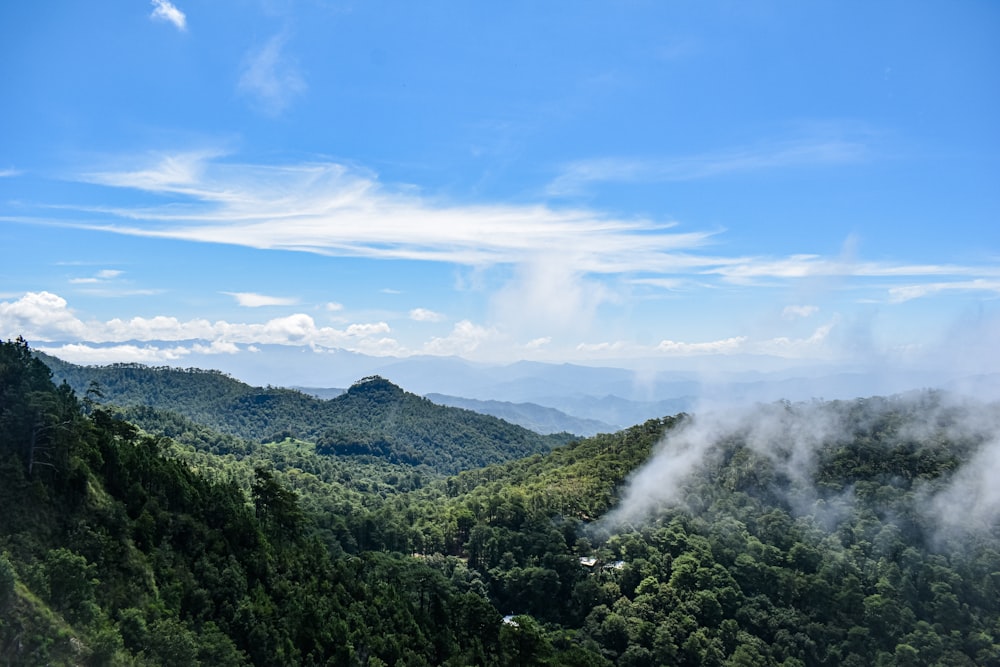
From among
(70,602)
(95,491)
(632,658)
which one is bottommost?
(632,658)

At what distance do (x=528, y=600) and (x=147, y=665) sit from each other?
161 ft

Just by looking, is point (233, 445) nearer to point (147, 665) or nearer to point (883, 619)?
point (147, 665)

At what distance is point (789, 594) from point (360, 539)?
2177 inches

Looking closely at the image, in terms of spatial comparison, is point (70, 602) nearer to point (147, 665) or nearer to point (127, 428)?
point (147, 665)

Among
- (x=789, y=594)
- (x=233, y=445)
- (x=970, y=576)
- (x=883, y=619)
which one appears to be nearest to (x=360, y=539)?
(x=789, y=594)

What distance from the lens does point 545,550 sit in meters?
78.2

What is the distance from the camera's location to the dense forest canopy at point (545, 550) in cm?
3772

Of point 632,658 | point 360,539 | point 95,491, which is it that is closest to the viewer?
point 95,491

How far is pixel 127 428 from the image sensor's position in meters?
57.0

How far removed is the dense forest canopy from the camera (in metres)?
37.7

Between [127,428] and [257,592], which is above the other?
[127,428]

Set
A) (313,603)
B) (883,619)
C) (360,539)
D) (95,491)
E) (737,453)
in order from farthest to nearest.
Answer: (737,453), (360,539), (883,619), (313,603), (95,491)

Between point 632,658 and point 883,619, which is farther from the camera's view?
point 883,619

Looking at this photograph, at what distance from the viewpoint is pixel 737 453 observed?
10706 cm
